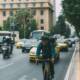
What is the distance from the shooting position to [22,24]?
138 metres

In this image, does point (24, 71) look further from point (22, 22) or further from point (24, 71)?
point (22, 22)

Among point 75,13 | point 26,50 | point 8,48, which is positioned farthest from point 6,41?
point 26,50

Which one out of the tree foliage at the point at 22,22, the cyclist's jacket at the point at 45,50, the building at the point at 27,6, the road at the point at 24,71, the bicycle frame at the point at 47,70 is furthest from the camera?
the building at the point at 27,6

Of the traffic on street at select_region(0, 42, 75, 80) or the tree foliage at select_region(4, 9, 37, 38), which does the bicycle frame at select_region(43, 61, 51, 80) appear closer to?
the traffic on street at select_region(0, 42, 75, 80)

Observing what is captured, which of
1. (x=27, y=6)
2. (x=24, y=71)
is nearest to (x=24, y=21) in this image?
(x=27, y=6)

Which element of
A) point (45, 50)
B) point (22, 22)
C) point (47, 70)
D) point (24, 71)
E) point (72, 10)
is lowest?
point (24, 71)

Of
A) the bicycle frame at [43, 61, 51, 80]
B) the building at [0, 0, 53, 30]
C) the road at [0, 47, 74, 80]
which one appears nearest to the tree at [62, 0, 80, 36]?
the road at [0, 47, 74, 80]

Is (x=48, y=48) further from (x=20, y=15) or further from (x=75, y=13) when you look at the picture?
(x=20, y=15)

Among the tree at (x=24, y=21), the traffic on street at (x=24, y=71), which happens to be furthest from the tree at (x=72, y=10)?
the tree at (x=24, y=21)

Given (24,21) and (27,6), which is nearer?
(24,21)

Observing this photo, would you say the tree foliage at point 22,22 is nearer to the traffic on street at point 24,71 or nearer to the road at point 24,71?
the traffic on street at point 24,71

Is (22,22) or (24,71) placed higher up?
(22,22)

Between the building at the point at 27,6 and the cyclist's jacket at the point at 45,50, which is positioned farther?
the building at the point at 27,6

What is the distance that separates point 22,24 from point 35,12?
2686cm
